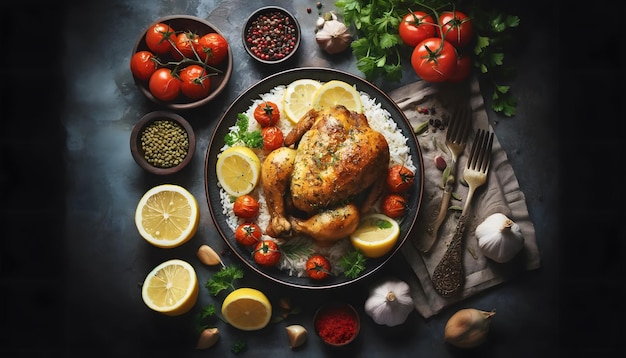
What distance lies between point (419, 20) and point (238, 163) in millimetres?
1937

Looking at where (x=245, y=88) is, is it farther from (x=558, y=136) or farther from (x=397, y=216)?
(x=558, y=136)

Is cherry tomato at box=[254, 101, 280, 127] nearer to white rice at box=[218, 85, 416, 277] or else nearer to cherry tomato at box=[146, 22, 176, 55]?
white rice at box=[218, 85, 416, 277]

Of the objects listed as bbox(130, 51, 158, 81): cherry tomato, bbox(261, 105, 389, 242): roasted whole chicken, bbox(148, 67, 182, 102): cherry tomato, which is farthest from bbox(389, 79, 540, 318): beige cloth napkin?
bbox(130, 51, 158, 81): cherry tomato

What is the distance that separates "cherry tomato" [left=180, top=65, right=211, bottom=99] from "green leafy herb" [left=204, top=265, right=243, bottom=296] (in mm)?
1538

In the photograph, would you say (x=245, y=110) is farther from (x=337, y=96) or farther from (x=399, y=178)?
(x=399, y=178)

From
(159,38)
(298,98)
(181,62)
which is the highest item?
(159,38)

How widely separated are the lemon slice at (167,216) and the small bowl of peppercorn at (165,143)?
24cm

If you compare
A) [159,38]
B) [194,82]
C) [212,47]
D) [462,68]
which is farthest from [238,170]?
[462,68]

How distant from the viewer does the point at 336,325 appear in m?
4.93

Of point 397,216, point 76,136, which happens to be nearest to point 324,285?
point 397,216

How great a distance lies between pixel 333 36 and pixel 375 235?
1.81m

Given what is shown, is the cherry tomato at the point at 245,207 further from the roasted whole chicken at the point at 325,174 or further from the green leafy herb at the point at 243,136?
the green leafy herb at the point at 243,136

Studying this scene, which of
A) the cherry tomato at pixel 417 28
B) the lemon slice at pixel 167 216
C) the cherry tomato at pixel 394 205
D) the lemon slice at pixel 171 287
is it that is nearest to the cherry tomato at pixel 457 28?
the cherry tomato at pixel 417 28

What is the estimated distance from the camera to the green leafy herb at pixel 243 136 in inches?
190
